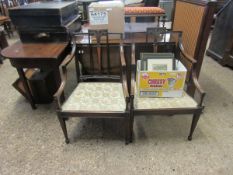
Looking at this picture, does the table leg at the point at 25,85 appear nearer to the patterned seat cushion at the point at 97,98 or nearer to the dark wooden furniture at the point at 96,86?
the dark wooden furniture at the point at 96,86

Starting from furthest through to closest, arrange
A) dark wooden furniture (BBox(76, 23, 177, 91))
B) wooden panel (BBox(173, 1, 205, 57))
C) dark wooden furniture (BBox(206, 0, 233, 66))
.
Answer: dark wooden furniture (BBox(206, 0, 233, 66)), dark wooden furniture (BBox(76, 23, 177, 91)), wooden panel (BBox(173, 1, 205, 57))

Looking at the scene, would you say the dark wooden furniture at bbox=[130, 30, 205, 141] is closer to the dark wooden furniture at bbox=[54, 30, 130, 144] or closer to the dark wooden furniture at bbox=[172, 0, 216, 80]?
the dark wooden furniture at bbox=[54, 30, 130, 144]

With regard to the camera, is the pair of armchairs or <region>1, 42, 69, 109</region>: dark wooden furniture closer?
the pair of armchairs

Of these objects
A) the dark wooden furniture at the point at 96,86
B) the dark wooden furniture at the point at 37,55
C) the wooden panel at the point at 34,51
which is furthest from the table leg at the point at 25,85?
the dark wooden furniture at the point at 96,86

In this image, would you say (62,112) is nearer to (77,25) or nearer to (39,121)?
(39,121)

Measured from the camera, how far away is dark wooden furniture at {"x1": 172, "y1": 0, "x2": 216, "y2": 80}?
1.42 meters

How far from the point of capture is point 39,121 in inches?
68.7

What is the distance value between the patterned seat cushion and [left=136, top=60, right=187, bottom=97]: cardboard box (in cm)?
20

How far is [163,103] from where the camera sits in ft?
4.52

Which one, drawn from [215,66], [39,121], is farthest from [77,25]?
[215,66]

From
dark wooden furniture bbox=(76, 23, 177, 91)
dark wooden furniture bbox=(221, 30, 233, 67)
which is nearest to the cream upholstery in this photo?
dark wooden furniture bbox=(76, 23, 177, 91)

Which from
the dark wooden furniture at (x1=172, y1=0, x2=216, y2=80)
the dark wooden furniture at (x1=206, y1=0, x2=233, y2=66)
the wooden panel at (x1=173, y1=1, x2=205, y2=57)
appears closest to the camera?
the dark wooden furniture at (x1=172, y1=0, x2=216, y2=80)

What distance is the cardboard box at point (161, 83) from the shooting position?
4.48 feet

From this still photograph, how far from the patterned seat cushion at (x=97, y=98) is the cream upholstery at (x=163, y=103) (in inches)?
5.2
